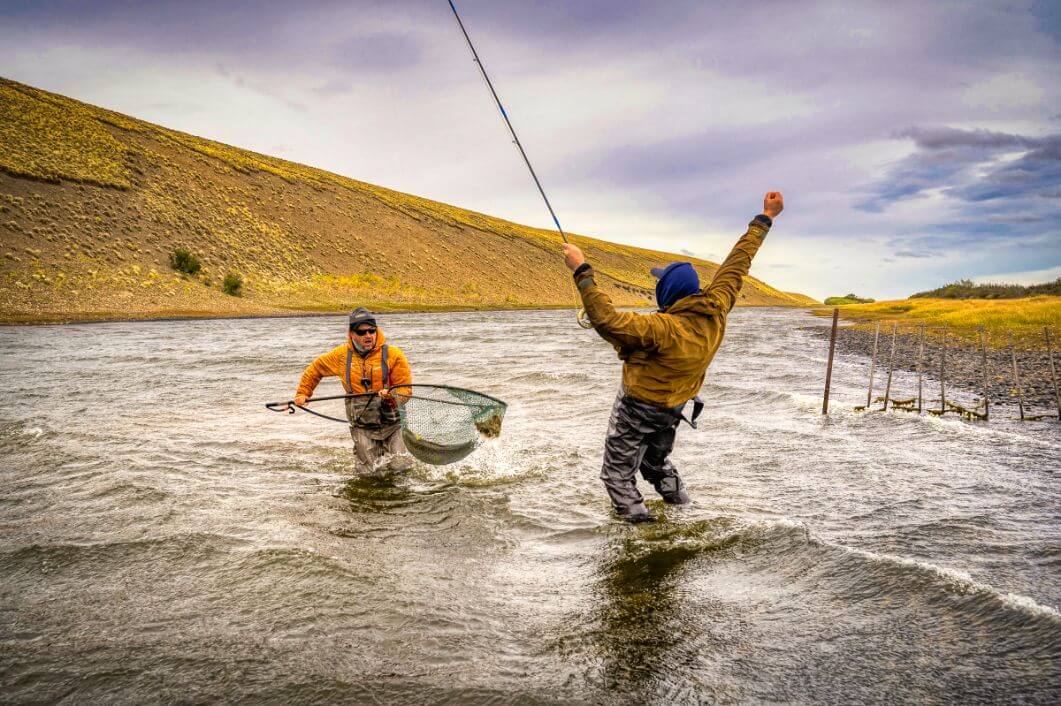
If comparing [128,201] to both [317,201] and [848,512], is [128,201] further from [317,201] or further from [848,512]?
[848,512]

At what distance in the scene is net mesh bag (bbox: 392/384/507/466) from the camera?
7.27 metres

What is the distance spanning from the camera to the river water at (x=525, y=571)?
3.70m

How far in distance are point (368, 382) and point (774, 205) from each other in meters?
4.69

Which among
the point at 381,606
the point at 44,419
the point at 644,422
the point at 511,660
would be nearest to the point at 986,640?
the point at 644,422

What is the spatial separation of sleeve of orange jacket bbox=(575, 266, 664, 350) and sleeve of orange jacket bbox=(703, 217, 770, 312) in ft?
1.99

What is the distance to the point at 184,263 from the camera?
55844mm

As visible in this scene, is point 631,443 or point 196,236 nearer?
point 631,443

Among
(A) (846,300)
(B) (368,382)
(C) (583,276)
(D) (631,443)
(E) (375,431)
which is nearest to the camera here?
(C) (583,276)

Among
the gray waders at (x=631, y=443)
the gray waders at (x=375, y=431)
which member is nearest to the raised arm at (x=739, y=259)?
the gray waders at (x=631, y=443)

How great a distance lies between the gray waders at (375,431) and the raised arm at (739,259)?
3.92 meters

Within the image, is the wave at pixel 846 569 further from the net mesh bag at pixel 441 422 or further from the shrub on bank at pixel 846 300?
the shrub on bank at pixel 846 300

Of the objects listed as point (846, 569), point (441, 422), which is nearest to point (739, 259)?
point (846, 569)

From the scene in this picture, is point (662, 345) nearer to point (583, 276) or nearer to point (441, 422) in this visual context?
point (583, 276)

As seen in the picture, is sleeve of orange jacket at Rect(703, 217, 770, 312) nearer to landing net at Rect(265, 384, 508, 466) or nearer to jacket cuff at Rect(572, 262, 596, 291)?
jacket cuff at Rect(572, 262, 596, 291)
